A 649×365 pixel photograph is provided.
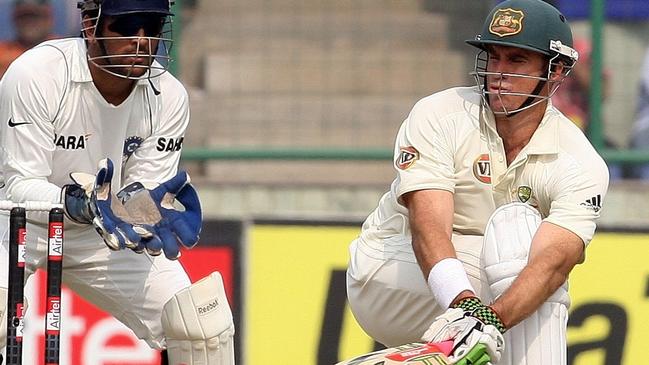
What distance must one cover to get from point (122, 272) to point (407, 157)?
107cm

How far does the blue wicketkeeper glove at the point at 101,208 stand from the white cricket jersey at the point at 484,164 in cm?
89

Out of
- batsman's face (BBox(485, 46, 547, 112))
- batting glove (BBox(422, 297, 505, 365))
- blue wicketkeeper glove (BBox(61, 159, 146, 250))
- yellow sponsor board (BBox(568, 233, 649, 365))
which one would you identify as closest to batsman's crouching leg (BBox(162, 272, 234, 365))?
blue wicketkeeper glove (BBox(61, 159, 146, 250))

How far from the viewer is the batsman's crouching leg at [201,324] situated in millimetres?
4703

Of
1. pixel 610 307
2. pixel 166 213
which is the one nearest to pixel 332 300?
pixel 610 307

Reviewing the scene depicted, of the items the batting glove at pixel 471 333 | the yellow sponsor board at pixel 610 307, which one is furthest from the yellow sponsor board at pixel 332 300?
the batting glove at pixel 471 333

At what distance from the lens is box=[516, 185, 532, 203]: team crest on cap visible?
4.71m

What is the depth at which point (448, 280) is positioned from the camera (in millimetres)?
4352

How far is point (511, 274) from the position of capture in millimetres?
4336

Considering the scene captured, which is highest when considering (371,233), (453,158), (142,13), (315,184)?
(142,13)

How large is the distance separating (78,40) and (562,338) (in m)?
1.89

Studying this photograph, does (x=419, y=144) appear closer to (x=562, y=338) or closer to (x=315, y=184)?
(x=562, y=338)

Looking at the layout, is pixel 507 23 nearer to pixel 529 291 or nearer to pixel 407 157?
pixel 407 157

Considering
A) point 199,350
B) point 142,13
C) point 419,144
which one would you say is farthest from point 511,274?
point 142,13

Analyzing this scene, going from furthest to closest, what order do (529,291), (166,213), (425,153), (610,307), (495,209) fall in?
(610,307) → (495,209) → (425,153) → (166,213) → (529,291)
